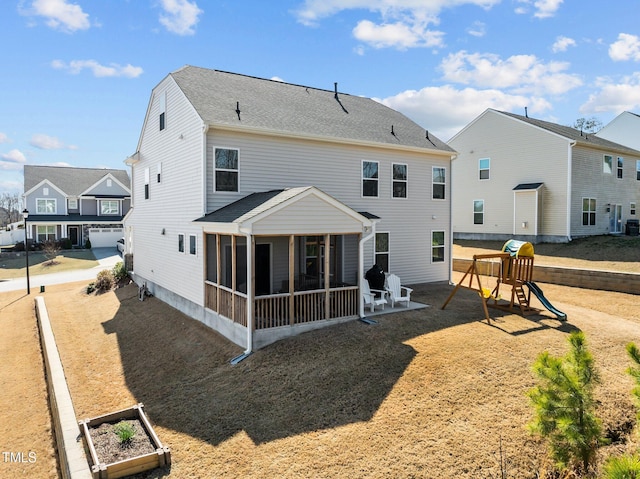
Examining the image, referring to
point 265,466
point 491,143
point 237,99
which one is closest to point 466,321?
point 265,466

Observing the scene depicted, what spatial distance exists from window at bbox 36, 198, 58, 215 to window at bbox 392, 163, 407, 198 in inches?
1530

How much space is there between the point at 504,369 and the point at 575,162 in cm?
2220

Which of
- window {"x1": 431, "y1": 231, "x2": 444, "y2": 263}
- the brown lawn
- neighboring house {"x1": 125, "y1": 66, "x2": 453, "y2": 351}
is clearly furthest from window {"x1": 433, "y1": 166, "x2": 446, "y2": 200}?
the brown lawn

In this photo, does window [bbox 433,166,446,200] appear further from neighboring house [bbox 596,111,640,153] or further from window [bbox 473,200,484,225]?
neighboring house [bbox 596,111,640,153]

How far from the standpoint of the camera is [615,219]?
28.5 m

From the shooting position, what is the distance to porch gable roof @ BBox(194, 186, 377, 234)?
995cm

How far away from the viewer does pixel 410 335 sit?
403 inches

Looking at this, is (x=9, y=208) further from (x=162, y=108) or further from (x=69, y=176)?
(x=162, y=108)

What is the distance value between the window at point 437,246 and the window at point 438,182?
1.59 metres

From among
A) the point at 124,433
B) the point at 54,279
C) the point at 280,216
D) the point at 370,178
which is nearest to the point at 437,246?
the point at 370,178

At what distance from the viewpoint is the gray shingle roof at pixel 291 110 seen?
44.1 feet

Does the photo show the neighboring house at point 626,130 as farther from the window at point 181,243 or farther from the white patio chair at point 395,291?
the window at point 181,243

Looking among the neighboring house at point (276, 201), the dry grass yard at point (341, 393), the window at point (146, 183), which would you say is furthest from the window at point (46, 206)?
the dry grass yard at point (341, 393)

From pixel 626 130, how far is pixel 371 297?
43.2m
